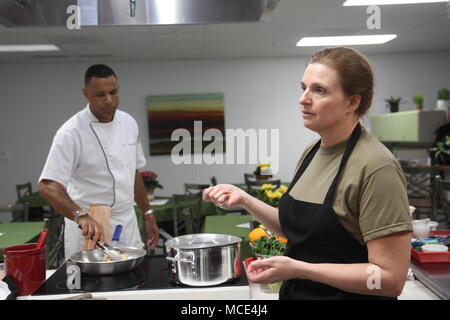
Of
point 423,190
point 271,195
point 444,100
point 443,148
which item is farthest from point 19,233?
point 444,100

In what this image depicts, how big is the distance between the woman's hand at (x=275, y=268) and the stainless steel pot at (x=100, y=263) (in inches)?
18.0

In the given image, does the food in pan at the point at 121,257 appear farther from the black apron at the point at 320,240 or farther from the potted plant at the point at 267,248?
the black apron at the point at 320,240

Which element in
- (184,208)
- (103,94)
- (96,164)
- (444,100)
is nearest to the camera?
(103,94)

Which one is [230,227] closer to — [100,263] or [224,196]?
[100,263]

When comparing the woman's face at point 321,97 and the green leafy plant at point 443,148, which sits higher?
the woman's face at point 321,97

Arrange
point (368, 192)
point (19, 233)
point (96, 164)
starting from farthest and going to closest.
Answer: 1. point (19, 233)
2. point (96, 164)
3. point (368, 192)

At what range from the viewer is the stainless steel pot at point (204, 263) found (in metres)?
0.90

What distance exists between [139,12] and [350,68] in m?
0.63

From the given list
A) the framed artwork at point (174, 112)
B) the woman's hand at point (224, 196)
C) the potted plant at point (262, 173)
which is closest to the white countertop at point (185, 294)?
the woman's hand at point (224, 196)

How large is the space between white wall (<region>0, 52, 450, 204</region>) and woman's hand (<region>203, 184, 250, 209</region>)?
4.02 m

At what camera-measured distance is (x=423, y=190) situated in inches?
139

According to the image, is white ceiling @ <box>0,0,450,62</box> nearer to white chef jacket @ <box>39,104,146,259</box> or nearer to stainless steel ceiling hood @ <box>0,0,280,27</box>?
white chef jacket @ <box>39,104,146,259</box>
